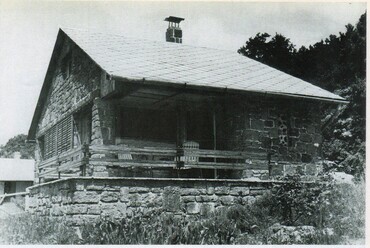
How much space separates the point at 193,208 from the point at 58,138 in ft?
19.8

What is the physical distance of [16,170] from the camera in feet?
91.3

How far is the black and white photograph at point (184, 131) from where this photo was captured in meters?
7.82

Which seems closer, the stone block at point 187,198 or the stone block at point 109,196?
the stone block at point 109,196

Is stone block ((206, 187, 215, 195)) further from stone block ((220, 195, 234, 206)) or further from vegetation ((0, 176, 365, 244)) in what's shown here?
vegetation ((0, 176, 365, 244))

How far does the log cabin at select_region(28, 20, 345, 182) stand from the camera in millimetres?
9977

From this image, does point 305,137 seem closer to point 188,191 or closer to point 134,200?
point 188,191

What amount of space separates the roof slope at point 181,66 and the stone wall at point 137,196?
2.06 meters

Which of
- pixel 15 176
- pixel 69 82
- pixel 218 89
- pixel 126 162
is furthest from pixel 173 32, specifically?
pixel 15 176

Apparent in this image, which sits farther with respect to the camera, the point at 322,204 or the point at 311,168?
the point at 311,168

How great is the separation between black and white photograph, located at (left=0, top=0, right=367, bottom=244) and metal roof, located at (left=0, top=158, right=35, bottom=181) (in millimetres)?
13817

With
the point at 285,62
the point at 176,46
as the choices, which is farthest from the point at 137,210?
the point at 285,62

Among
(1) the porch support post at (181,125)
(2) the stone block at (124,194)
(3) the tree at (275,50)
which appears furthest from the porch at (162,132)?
(3) the tree at (275,50)

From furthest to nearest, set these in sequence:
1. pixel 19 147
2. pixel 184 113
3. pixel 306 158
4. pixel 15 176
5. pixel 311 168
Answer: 1. pixel 19 147
2. pixel 15 176
3. pixel 306 158
4. pixel 311 168
5. pixel 184 113

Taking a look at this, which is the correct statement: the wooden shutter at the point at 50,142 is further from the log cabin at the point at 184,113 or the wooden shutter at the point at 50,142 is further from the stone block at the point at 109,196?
the stone block at the point at 109,196
